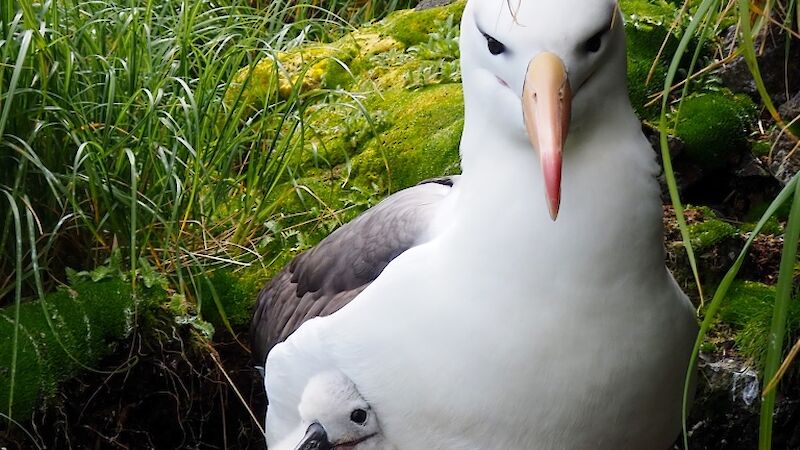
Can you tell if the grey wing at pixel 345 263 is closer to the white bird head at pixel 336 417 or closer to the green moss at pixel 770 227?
the white bird head at pixel 336 417

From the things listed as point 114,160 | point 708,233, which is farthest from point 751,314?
point 114,160

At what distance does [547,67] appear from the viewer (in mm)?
1942

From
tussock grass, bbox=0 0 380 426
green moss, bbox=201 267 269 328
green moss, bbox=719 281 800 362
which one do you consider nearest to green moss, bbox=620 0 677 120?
green moss, bbox=719 281 800 362

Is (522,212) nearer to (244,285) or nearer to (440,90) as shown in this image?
(244,285)

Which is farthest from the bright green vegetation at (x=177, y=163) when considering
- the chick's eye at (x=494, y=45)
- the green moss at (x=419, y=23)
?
the chick's eye at (x=494, y=45)

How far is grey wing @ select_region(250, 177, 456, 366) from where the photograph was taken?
2.47 meters

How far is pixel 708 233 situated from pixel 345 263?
125 cm

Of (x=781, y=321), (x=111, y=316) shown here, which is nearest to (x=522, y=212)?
(x=781, y=321)

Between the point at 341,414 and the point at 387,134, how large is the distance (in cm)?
175

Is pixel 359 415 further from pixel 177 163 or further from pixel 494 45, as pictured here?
pixel 177 163

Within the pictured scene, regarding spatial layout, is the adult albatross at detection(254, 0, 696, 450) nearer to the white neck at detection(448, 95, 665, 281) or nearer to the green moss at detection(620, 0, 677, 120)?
the white neck at detection(448, 95, 665, 281)

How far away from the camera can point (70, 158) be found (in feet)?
10.6

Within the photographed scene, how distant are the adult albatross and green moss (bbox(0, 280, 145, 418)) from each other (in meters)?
1.05

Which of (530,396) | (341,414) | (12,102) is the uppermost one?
(12,102)
